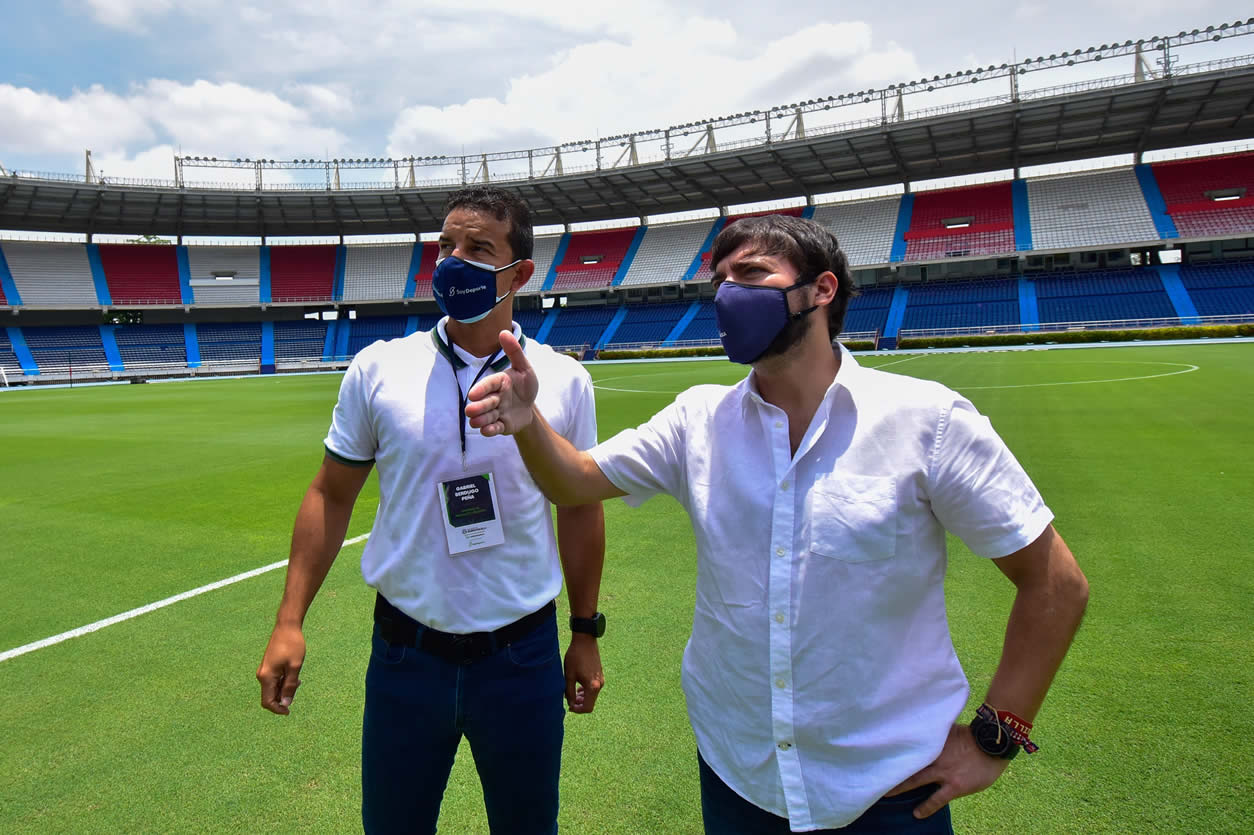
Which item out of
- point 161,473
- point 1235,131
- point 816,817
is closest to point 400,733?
point 816,817

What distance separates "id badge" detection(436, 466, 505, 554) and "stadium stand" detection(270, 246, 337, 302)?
5827 cm

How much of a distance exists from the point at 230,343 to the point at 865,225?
155 feet

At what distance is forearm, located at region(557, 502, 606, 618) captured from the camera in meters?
2.35

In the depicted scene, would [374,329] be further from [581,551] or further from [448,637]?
[448,637]

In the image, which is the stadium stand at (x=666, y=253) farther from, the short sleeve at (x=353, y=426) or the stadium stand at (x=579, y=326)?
the short sleeve at (x=353, y=426)

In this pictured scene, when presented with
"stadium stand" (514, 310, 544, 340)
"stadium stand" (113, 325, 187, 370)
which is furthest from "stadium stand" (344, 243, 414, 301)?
"stadium stand" (113, 325, 187, 370)

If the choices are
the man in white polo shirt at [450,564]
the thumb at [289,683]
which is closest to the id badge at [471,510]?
the man in white polo shirt at [450,564]

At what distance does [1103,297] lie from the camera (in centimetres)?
3816

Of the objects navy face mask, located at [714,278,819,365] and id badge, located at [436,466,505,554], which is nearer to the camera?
navy face mask, located at [714,278,819,365]

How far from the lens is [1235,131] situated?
40062 mm

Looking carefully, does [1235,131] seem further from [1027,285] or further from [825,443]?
[825,443]

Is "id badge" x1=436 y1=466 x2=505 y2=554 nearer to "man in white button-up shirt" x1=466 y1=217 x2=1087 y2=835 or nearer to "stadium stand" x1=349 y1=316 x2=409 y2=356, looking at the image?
"man in white button-up shirt" x1=466 y1=217 x2=1087 y2=835

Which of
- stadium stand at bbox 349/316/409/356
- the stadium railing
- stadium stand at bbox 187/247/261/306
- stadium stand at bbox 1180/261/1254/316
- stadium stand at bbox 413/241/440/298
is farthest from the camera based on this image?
stadium stand at bbox 413/241/440/298

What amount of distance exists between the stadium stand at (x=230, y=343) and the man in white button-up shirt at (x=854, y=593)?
5428 centimetres
